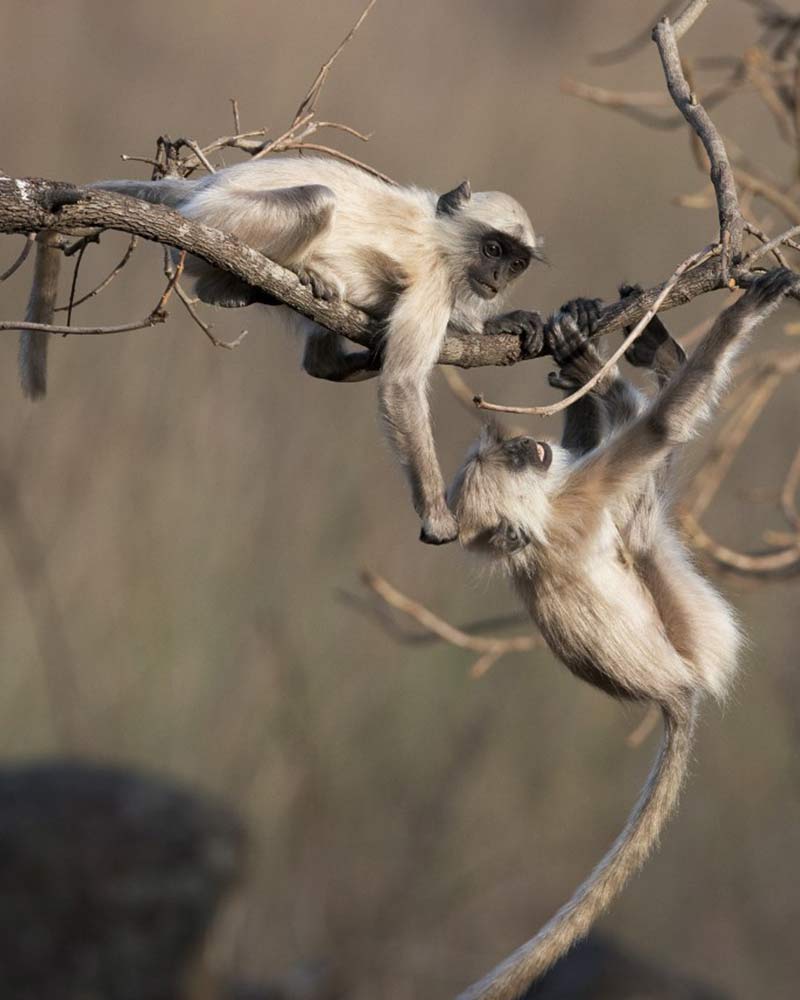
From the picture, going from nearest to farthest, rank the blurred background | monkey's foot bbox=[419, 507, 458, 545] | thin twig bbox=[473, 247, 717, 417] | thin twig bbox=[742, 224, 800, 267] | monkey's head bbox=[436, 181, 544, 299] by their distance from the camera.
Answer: thin twig bbox=[473, 247, 717, 417]
thin twig bbox=[742, 224, 800, 267]
monkey's foot bbox=[419, 507, 458, 545]
monkey's head bbox=[436, 181, 544, 299]
the blurred background

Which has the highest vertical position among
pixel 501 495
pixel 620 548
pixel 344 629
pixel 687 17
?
pixel 687 17

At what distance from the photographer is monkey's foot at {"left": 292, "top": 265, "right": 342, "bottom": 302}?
11.4ft

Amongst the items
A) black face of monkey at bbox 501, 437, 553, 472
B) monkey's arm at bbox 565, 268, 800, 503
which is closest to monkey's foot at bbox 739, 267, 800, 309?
monkey's arm at bbox 565, 268, 800, 503

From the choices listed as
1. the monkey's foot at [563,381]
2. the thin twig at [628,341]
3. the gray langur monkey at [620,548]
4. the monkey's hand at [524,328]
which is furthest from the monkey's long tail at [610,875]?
the thin twig at [628,341]

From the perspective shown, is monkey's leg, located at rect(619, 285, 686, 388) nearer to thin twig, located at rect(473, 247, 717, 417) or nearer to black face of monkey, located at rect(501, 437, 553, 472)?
black face of monkey, located at rect(501, 437, 553, 472)

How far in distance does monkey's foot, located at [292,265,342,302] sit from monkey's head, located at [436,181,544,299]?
0.33 meters

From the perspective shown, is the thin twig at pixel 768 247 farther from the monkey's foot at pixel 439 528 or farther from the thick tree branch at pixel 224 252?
the monkey's foot at pixel 439 528

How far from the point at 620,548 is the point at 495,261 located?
2.51ft

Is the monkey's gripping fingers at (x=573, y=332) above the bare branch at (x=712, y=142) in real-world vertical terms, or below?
below

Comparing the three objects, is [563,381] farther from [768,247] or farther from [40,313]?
[40,313]

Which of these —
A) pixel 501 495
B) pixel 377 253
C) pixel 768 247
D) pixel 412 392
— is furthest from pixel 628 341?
pixel 377 253

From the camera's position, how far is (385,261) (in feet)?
12.0

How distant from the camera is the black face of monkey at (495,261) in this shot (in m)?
3.75

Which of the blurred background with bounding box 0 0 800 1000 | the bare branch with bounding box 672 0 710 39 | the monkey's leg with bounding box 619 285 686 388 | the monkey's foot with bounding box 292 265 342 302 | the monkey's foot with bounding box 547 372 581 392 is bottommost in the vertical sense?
the blurred background with bounding box 0 0 800 1000
